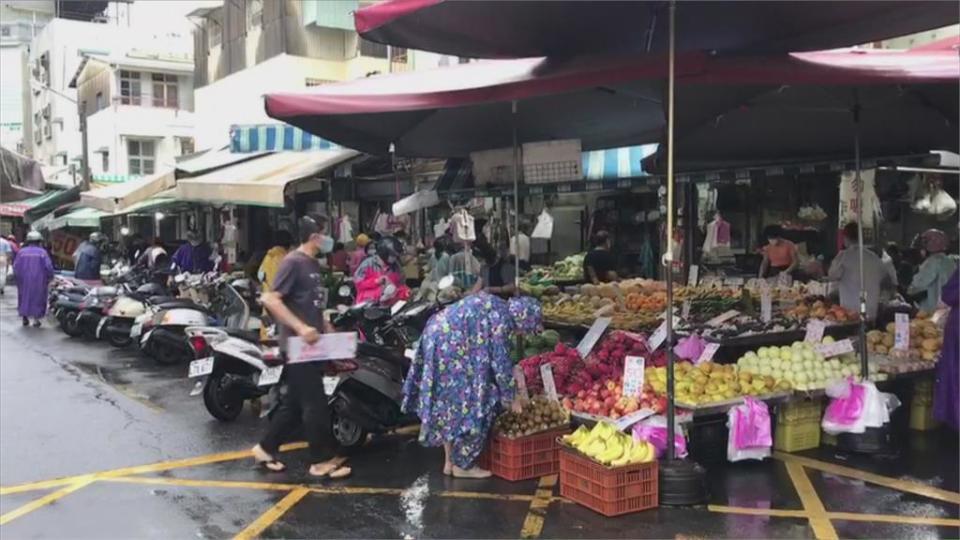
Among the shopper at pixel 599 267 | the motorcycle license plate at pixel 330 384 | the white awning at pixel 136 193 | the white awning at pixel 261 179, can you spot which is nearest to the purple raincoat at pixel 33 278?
the white awning at pixel 136 193

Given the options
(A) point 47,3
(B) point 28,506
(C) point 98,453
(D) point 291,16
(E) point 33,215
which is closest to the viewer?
(B) point 28,506

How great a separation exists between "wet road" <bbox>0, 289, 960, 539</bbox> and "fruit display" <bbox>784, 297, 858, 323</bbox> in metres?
1.59

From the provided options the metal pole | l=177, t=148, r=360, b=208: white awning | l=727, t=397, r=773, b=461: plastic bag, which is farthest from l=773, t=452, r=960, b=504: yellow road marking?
l=177, t=148, r=360, b=208: white awning

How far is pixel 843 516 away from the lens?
4.92 metres

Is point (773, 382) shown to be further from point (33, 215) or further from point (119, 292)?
point (33, 215)

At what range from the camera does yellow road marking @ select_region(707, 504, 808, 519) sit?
16.3 ft

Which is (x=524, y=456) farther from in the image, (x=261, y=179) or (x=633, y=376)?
(x=261, y=179)

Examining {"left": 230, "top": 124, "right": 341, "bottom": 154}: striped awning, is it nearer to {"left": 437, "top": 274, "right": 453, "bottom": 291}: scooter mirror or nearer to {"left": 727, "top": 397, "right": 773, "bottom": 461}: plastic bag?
{"left": 437, "top": 274, "right": 453, "bottom": 291}: scooter mirror

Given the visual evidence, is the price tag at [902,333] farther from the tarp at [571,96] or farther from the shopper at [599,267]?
the shopper at [599,267]

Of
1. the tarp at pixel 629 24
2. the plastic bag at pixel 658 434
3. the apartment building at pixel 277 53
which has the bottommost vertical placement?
the plastic bag at pixel 658 434

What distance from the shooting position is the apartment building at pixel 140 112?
37.2 m

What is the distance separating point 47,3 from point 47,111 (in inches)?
563

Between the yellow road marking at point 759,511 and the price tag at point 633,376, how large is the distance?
960 millimetres

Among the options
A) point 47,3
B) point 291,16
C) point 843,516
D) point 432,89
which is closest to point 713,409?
point 843,516
